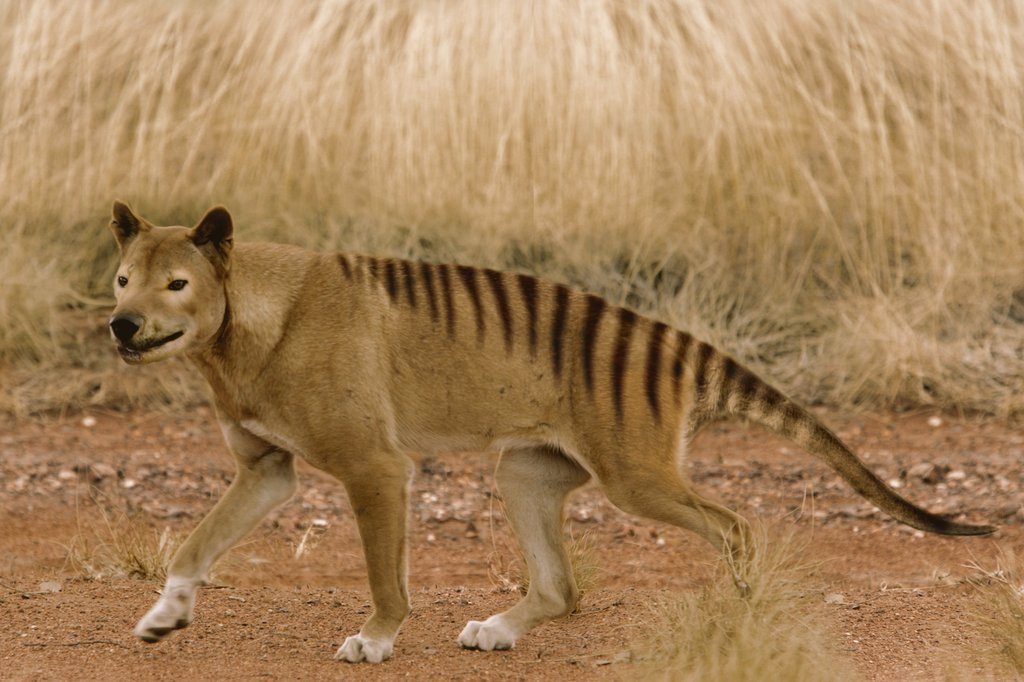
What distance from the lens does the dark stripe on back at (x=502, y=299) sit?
5.15 metres

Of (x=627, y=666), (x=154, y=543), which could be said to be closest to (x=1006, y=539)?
(x=627, y=666)

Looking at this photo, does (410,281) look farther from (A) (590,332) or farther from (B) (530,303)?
(A) (590,332)

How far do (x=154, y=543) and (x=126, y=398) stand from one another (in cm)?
321

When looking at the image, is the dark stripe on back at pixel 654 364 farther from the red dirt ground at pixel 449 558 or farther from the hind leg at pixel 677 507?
the red dirt ground at pixel 449 558

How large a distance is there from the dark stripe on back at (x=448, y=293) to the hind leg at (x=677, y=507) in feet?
2.45

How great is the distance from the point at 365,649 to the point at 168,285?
1.31m

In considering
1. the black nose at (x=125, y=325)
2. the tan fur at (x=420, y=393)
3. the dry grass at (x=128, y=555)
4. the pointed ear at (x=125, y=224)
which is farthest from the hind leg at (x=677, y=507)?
the dry grass at (x=128, y=555)

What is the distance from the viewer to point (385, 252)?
9.66 meters

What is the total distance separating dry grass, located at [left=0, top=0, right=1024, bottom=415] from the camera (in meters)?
9.54

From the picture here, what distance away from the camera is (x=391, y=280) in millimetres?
5227

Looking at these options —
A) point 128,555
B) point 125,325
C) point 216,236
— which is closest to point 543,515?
point 216,236

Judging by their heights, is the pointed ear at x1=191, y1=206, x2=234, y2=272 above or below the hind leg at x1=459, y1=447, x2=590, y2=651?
above

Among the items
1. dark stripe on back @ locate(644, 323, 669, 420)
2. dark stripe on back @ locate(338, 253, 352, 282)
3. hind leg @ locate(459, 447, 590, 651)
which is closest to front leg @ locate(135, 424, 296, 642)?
dark stripe on back @ locate(338, 253, 352, 282)

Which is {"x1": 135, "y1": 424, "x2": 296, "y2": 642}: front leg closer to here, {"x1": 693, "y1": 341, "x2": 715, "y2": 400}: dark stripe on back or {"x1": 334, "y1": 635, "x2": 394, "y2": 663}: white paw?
{"x1": 334, "y1": 635, "x2": 394, "y2": 663}: white paw
